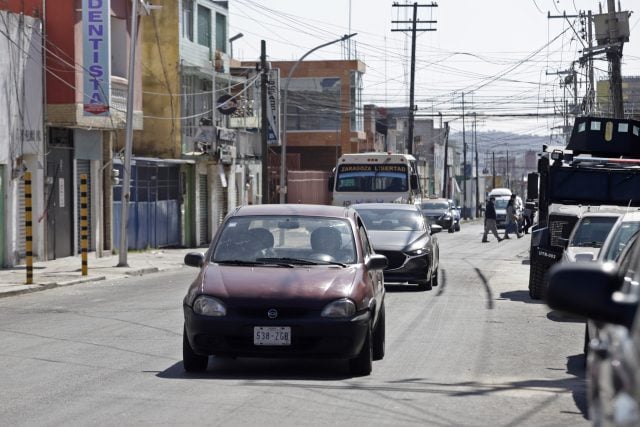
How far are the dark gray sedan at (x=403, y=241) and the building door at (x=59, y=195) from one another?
12.7 m

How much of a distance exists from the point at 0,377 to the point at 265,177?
113 ft

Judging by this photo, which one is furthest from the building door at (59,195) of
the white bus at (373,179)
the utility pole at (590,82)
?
the utility pole at (590,82)

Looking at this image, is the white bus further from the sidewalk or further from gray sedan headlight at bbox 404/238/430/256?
gray sedan headlight at bbox 404/238/430/256

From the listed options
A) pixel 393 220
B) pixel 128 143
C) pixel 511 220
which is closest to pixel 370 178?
pixel 128 143

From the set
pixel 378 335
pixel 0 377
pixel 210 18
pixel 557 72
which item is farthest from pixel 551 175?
pixel 557 72

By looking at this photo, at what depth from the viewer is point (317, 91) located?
269 feet

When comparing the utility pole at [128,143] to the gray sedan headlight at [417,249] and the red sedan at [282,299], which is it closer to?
the gray sedan headlight at [417,249]

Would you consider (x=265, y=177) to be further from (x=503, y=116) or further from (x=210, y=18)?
(x=503, y=116)

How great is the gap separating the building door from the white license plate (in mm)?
23877

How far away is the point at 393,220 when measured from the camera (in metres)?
24.0

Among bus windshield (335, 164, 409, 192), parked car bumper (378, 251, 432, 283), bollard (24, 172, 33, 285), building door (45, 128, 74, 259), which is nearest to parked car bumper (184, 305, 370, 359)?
parked car bumper (378, 251, 432, 283)

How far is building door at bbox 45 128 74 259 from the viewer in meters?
34.5

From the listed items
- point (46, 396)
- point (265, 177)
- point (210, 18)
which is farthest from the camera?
point (210, 18)

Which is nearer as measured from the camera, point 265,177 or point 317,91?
point 265,177
